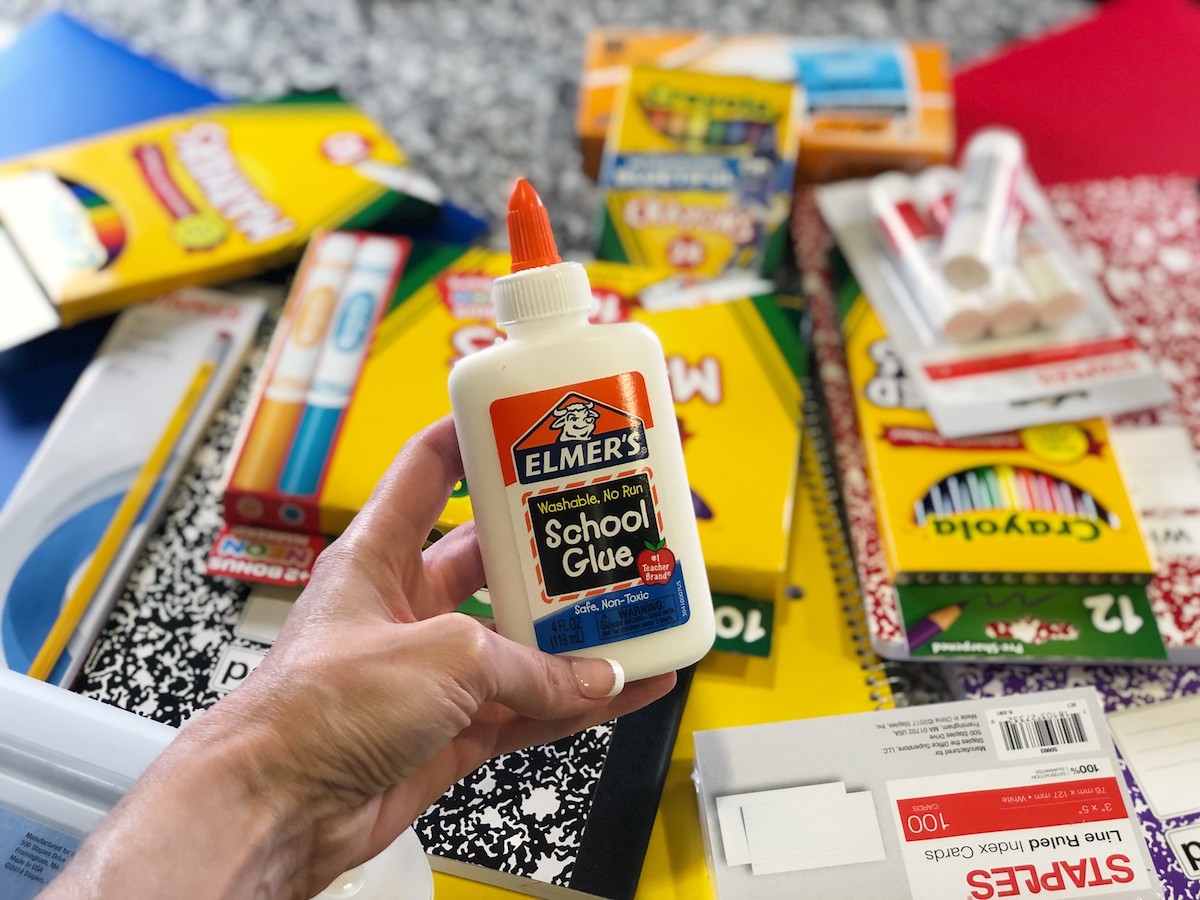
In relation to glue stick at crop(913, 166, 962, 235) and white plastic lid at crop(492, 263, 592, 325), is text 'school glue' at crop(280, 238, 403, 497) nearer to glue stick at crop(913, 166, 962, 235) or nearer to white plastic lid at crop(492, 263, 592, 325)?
white plastic lid at crop(492, 263, 592, 325)

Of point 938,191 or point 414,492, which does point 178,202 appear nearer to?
point 414,492

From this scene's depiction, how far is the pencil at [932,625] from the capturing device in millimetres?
770

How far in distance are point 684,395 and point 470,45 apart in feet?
2.42

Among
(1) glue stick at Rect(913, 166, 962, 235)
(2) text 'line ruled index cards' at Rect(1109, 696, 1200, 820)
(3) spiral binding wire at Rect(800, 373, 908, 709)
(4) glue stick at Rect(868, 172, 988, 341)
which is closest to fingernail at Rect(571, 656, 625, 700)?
(3) spiral binding wire at Rect(800, 373, 908, 709)

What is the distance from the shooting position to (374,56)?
1300 mm

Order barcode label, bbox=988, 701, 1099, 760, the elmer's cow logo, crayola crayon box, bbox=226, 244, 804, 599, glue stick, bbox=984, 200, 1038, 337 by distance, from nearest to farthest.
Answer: the elmer's cow logo, barcode label, bbox=988, 701, 1099, 760, crayola crayon box, bbox=226, 244, 804, 599, glue stick, bbox=984, 200, 1038, 337

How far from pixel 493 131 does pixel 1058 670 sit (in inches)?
34.9

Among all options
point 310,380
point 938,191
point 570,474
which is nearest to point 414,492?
point 570,474

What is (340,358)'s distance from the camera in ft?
2.89

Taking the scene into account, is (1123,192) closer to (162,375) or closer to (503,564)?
(503,564)

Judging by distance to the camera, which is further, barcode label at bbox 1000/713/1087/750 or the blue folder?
the blue folder

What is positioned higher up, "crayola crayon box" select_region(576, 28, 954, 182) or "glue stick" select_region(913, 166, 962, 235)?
"crayola crayon box" select_region(576, 28, 954, 182)

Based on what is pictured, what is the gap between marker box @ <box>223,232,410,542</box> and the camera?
2.66 feet

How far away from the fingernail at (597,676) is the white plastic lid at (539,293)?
0.21 m
